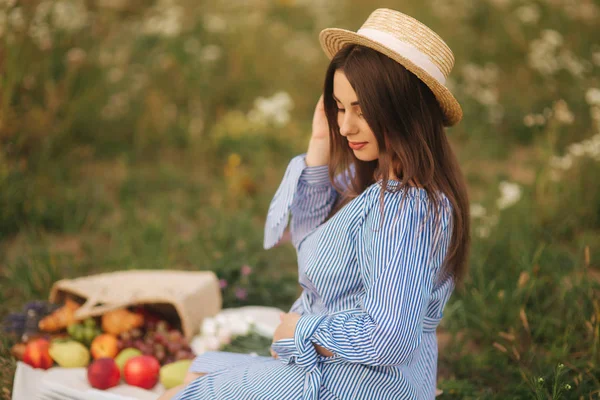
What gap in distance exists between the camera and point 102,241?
3600mm

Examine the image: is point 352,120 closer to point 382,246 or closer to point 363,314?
point 382,246

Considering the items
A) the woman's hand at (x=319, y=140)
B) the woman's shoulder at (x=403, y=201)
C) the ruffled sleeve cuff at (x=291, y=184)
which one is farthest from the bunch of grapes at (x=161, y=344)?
the woman's shoulder at (x=403, y=201)

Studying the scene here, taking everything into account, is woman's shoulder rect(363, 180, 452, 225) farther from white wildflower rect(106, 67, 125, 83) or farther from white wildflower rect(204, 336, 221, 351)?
white wildflower rect(106, 67, 125, 83)

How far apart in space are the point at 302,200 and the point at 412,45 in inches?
27.0

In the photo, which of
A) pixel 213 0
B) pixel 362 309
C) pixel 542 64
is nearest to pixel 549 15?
pixel 542 64

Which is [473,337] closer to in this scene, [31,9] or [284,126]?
[284,126]

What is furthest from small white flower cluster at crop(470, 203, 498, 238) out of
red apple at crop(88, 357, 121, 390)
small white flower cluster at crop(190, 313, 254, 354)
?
red apple at crop(88, 357, 121, 390)

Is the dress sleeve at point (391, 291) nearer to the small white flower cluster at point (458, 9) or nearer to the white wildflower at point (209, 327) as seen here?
the white wildflower at point (209, 327)

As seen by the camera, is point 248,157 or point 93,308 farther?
point 248,157

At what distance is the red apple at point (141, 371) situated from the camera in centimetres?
229

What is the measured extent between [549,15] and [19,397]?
539 cm

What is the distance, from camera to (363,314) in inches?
61.3

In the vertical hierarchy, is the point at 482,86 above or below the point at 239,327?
above

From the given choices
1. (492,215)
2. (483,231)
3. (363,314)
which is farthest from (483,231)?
(363,314)
